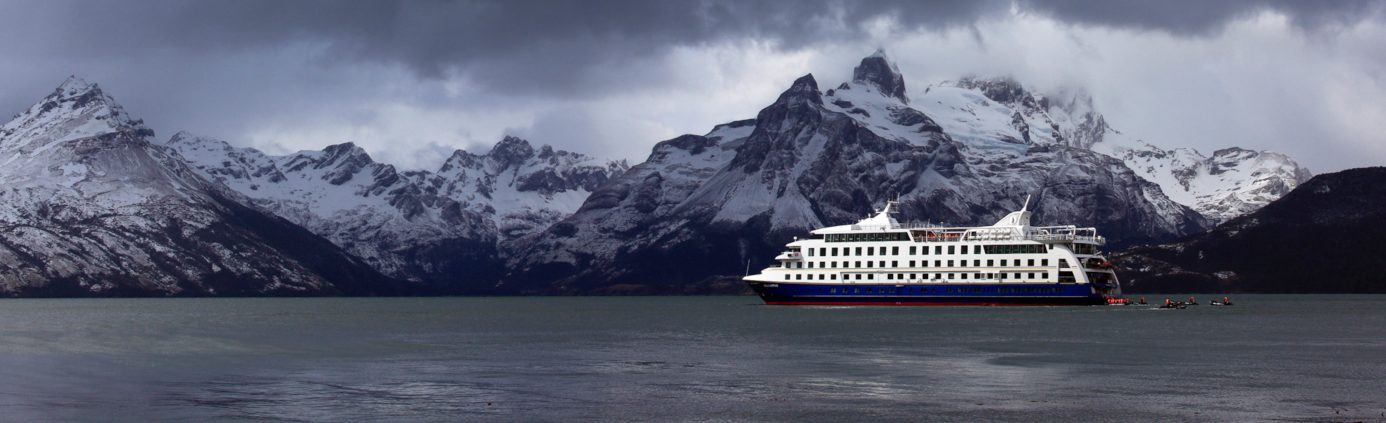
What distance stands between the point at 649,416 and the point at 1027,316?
123190mm

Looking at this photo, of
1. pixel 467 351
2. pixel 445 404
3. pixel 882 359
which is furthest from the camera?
pixel 467 351

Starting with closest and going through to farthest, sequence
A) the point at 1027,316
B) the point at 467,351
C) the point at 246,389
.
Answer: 1. the point at 246,389
2. the point at 467,351
3. the point at 1027,316

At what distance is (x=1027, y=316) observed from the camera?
19025cm

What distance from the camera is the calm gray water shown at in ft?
255

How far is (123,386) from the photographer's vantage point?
93.1 meters

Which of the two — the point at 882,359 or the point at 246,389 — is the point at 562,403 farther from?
the point at 882,359

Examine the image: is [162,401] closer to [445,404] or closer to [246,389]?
[246,389]

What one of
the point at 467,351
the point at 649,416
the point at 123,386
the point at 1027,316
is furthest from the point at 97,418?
the point at 1027,316

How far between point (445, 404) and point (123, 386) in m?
25.1

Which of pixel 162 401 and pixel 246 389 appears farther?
pixel 246 389

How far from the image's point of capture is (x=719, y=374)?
100 metres

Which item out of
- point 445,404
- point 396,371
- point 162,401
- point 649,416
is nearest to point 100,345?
point 396,371

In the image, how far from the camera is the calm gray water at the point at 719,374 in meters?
77.7

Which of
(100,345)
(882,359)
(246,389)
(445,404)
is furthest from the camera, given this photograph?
(100,345)
